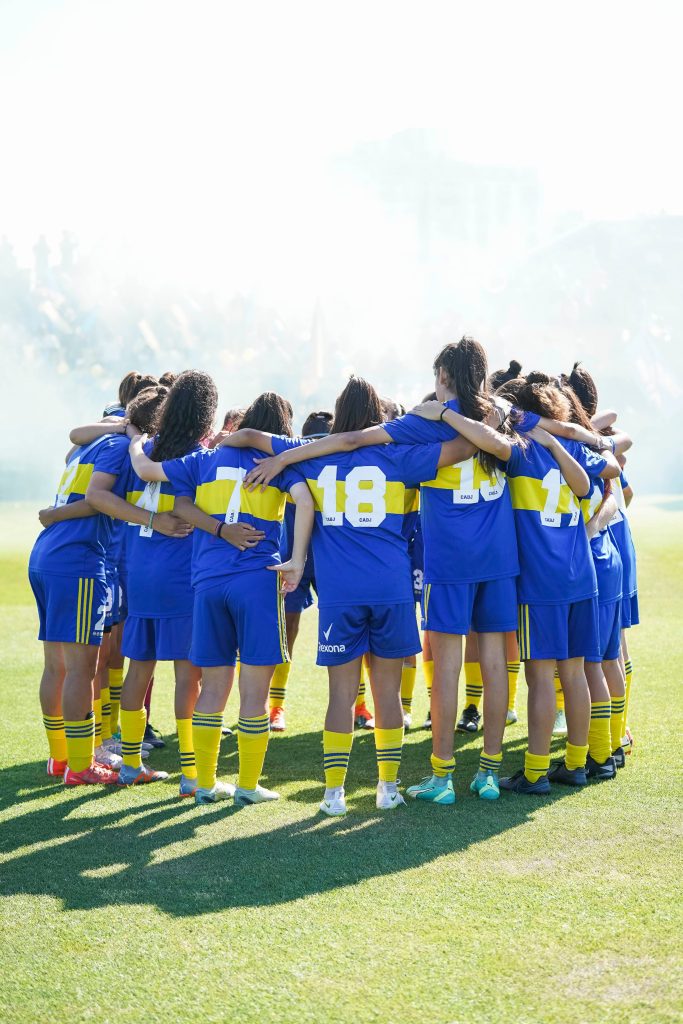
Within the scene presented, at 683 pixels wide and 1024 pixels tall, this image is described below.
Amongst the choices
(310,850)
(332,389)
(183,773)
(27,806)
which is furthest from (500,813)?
(332,389)

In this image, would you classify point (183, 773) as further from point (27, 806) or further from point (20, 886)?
point (20, 886)

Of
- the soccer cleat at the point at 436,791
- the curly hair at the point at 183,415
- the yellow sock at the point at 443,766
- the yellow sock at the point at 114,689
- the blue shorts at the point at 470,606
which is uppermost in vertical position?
the curly hair at the point at 183,415

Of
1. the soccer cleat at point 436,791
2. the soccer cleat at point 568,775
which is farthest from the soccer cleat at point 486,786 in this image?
the soccer cleat at point 568,775

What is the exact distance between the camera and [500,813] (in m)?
4.46

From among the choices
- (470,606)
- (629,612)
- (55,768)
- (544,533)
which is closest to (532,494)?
(544,533)

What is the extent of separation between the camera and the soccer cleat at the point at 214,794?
477 cm

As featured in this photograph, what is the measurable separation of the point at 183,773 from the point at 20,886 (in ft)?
4.52

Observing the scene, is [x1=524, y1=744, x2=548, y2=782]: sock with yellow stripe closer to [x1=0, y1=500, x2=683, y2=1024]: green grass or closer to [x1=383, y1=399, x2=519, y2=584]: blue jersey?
[x1=0, y1=500, x2=683, y2=1024]: green grass

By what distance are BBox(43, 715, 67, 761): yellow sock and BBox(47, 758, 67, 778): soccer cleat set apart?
0.9 inches

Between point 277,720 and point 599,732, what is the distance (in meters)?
2.32

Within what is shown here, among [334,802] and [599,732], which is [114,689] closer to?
[334,802]

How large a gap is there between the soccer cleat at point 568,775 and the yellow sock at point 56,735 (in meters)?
2.65

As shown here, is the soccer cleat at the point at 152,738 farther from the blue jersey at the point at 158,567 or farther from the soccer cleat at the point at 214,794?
the blue jersey at the point at 158,567

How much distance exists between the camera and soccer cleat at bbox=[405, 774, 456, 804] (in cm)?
464
